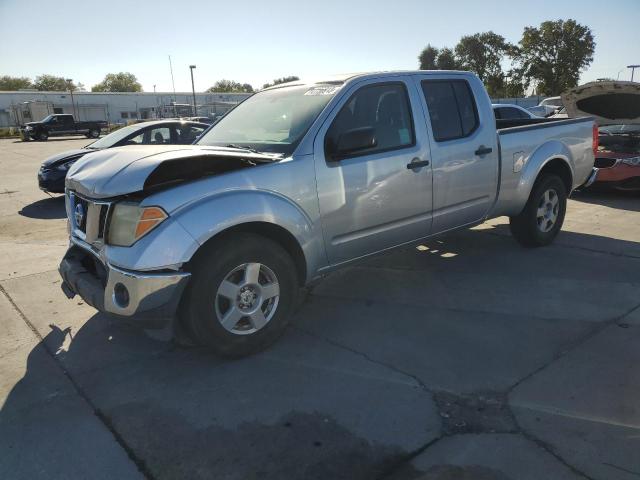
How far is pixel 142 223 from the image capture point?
2969mm

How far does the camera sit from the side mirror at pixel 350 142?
352 cm

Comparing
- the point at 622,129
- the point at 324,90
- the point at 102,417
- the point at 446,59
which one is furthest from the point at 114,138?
the point at 446,59

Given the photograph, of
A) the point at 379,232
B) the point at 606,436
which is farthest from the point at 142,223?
the point at 606,436

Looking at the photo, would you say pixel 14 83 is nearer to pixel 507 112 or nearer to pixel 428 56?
pixel 428 56

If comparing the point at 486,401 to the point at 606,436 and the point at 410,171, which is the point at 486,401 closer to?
the point at 606,436

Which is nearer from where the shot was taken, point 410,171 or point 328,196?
point 328,196

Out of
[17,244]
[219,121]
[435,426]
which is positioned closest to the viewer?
[435,426]

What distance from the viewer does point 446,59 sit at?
7112cm

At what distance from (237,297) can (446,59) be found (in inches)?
2957

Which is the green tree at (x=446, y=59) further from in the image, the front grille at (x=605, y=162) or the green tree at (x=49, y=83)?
the green tree at (x=49, y=83)

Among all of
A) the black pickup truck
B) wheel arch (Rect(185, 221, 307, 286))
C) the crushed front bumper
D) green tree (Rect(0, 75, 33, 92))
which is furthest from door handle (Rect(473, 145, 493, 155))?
green tree (Rect(0, 75, 33, 92))

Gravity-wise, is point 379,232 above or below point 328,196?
below

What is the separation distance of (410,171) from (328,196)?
862 millimetres

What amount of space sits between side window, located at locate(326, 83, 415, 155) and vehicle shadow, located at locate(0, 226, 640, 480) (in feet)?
4.63
